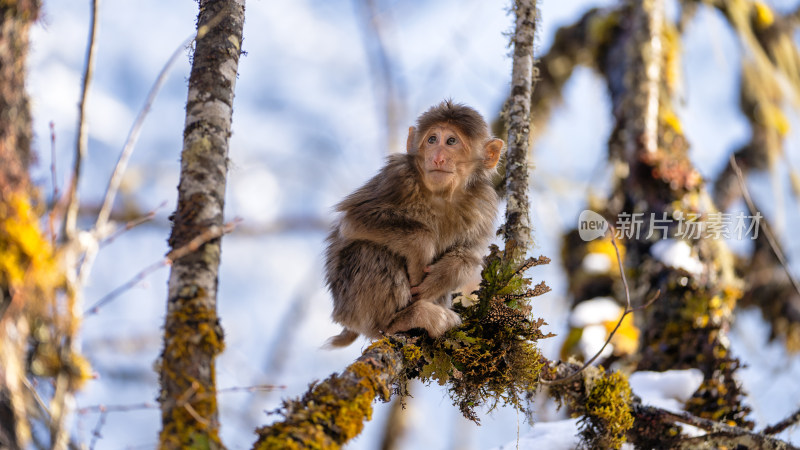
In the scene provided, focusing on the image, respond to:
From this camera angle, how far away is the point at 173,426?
2.32 m

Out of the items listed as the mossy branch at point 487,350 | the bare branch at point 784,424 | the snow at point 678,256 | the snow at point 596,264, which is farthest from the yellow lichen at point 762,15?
the mossy branch at point 487,350

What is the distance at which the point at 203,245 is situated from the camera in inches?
101

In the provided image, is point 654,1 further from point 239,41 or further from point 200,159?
point 200,159

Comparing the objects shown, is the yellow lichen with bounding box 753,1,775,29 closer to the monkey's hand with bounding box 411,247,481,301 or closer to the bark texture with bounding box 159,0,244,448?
the monkey's hand with bounding box 411,247,481,301

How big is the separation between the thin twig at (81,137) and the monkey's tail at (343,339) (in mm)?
2592

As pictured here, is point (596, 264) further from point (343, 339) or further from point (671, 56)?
point (343, 339)

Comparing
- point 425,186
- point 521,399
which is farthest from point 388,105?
point 521,399

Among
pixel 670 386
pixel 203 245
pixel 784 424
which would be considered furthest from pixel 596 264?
pixel 203 245

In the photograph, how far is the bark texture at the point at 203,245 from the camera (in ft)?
7.68

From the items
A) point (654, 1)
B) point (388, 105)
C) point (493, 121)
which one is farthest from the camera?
point (388, 105)

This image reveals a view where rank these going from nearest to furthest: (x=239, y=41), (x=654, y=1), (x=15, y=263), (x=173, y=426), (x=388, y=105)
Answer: (x=15, y=263), (x=173, y=426), (x=239, y=41), (x=654, y=1), (x=388, y=105)

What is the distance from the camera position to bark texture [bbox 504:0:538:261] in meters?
3.72

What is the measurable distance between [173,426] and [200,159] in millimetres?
983

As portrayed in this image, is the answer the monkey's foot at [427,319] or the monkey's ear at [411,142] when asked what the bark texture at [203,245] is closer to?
the monkey's foot at [427,319]
